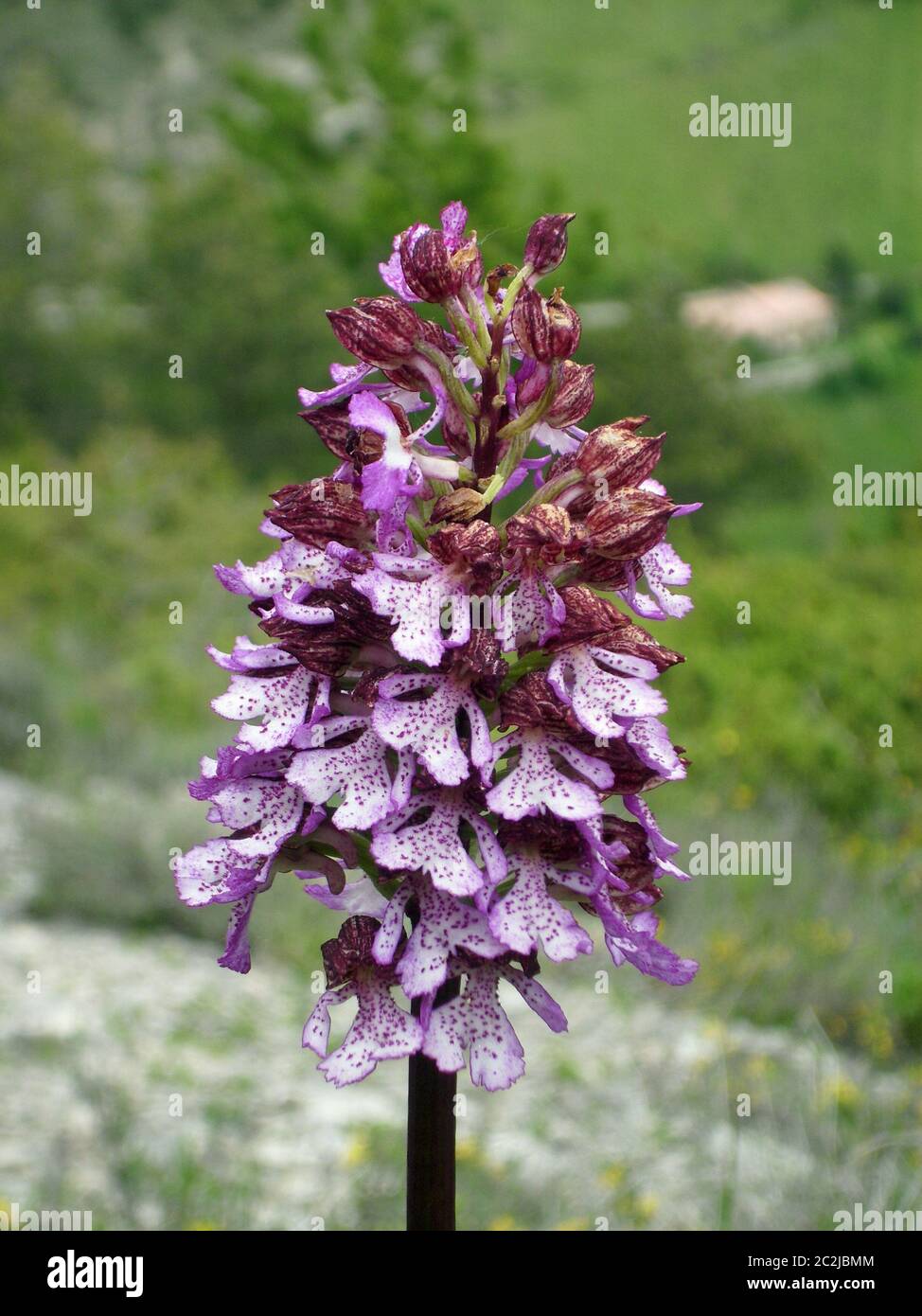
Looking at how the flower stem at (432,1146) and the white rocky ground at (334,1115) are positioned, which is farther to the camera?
the white rocky ground at (334,1115)

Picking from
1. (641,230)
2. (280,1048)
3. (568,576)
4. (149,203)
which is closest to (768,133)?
(641,230)

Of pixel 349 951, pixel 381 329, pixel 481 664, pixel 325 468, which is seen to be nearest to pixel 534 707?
pixel 481 664

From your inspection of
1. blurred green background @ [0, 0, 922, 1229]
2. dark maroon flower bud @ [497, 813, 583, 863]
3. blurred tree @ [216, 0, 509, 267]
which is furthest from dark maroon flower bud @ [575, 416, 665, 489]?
blurred tree @ [216, 0, 509, 267]

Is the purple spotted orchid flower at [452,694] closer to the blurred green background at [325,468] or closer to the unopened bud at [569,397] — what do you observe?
the unopened bud at [569,397]

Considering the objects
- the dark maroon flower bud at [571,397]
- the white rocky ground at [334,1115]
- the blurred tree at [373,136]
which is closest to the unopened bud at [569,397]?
the dark maroon flower bud at [571,397]

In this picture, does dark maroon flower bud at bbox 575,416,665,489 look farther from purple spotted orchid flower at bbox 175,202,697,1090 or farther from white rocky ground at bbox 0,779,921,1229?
white rocky ground at bbox 0,779,921,1229
